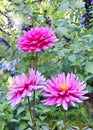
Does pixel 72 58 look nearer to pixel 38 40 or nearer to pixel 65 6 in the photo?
pixel 65 6

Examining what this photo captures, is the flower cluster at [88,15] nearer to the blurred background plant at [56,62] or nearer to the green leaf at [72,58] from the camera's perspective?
the blurred background plant at [56,62]

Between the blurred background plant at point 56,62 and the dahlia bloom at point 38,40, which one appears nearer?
the dahlia bloom at point 38,40

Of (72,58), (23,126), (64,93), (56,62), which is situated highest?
(64,93)

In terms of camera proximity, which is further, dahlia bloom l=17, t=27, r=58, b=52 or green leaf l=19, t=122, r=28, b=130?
green leaf l=19, t=122, r=28, b=130

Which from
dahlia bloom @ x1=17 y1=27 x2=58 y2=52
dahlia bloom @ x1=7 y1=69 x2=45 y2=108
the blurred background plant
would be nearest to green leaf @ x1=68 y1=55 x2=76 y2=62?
the blurred background plant

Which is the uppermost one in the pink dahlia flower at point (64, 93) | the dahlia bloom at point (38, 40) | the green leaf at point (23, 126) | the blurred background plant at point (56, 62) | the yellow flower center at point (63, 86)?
the dahlia bloom at point (38, 40)

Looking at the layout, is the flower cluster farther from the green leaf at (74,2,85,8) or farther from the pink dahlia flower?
the pink dahlia flower

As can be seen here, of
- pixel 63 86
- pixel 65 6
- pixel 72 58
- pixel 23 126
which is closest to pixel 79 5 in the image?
pixel 65 6

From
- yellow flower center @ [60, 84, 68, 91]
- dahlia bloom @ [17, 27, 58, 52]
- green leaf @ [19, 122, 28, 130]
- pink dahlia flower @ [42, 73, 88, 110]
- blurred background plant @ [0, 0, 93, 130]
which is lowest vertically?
green leaf @ [19, 122, 28, 130]

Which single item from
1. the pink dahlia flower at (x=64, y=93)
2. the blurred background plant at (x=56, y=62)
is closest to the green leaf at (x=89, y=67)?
the blurred background plant at (x=56, y=62)

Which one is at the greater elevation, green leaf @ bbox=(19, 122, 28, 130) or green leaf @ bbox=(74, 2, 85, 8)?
green leaf @ bbox=(74, 2, 85, 8)

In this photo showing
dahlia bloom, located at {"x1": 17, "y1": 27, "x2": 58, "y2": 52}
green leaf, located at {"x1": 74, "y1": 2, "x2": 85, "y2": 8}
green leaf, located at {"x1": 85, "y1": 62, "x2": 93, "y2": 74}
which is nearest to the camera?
dahlia bloom, located at {"x1": 17, "y1": 27, "x2": 58, "y2": 52}

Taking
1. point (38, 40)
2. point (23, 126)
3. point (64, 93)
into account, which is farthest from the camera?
point (23, 126)

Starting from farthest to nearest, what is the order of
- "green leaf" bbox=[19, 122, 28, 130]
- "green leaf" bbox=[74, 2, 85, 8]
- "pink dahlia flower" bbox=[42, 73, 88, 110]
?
"green leaf" bbox=[74, 2, 85, 8] < "green leaf" bbox=[19, 122, 28, 130] < "pink dahlia flower" bbox=[42, 73, 88, 110]
